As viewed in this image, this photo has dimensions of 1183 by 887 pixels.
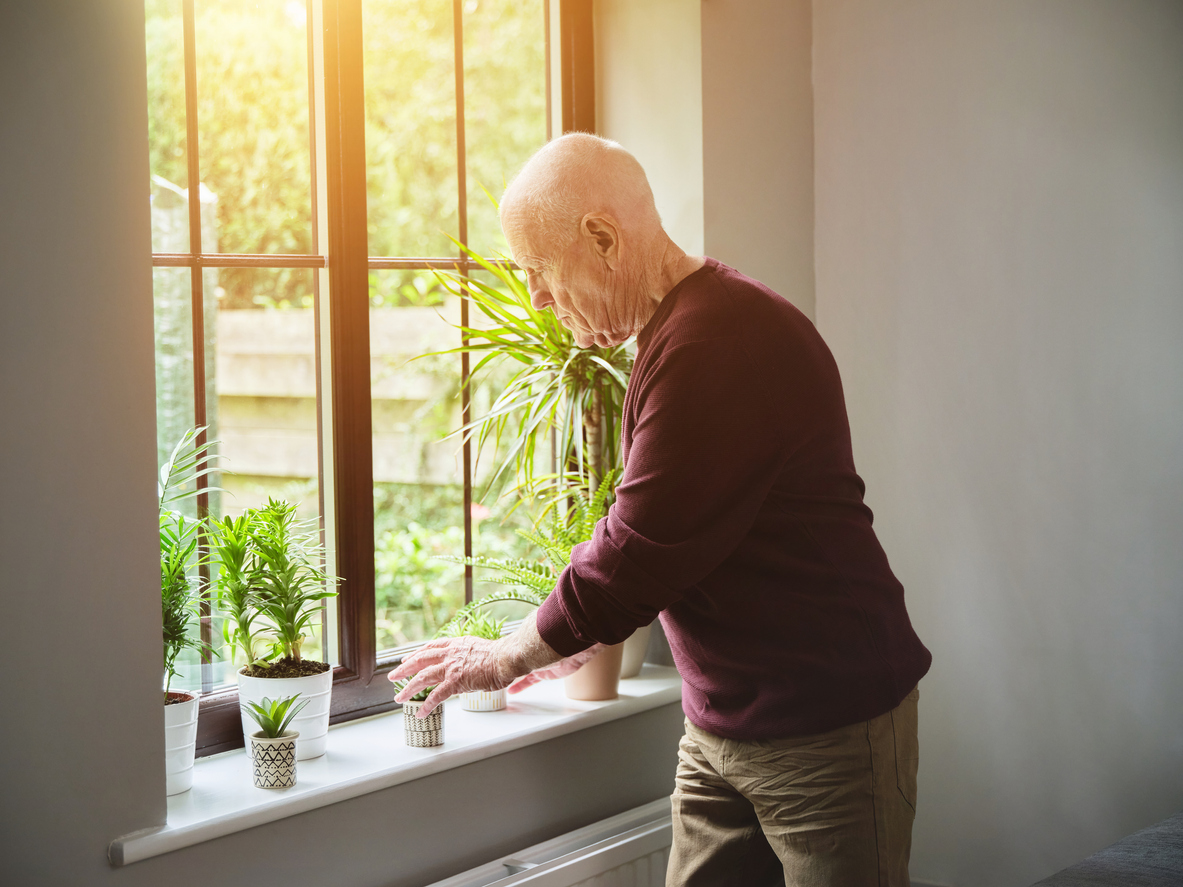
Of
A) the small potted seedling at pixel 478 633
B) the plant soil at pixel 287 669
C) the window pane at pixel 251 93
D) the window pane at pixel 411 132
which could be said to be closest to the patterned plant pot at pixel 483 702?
the small potted seedling at pixel 478 633

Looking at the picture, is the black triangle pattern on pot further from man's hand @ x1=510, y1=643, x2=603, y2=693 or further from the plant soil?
man's hand @ x1=510, y1=643, x2=603, y2=693

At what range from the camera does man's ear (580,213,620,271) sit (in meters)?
1.44

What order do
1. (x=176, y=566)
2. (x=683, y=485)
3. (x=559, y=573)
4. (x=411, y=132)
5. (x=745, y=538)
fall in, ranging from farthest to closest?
1. (x=411, y=132)
2. (x=559, y=573)
3. (x=176, y=566)
4. (x=745, y=538)
5. (x=683, y=485)

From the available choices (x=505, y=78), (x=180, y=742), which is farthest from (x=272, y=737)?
(x=505, y=78)

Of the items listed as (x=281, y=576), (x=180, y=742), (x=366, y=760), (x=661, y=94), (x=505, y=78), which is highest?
(x=505, y=78)

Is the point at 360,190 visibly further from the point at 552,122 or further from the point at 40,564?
the point at 40,564

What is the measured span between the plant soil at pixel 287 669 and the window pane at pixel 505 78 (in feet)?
3.12

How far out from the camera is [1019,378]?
2398 mm

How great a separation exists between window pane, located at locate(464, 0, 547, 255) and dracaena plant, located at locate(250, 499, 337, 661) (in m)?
0.77

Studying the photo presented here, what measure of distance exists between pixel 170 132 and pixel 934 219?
178 cm

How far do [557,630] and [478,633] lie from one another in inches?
27.2

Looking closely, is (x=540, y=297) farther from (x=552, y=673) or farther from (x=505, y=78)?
(x=505, y=78)

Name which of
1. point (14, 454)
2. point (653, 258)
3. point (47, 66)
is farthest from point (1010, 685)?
point (47, 66)

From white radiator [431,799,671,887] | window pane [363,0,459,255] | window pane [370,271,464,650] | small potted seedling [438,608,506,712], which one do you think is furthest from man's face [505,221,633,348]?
window pane [370,271,464,650]
